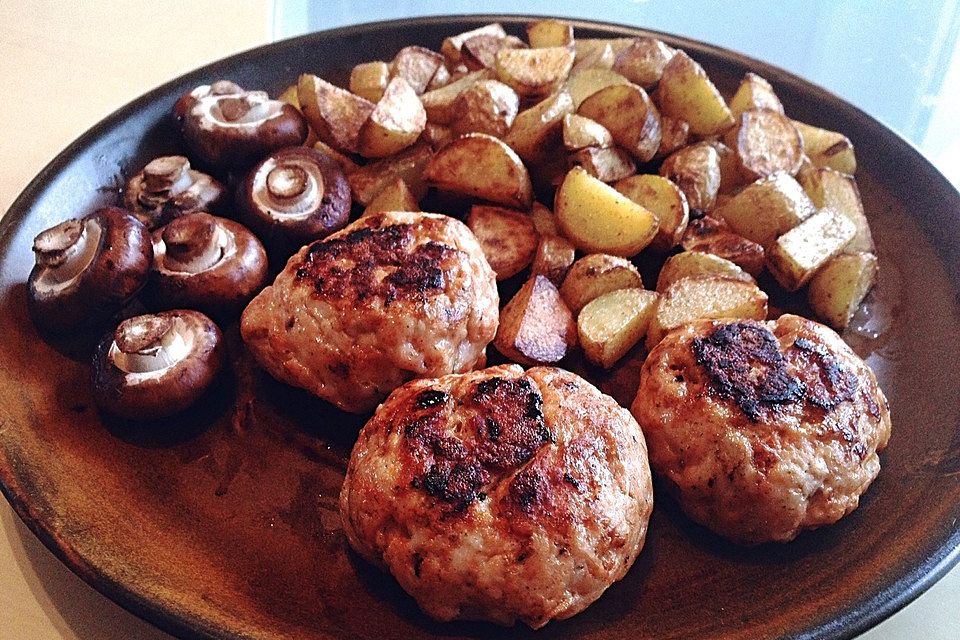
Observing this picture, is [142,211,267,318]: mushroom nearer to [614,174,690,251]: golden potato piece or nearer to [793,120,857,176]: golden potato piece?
[614,174,690,251]: golden potato piece

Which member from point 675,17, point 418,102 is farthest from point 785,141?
point 675,17

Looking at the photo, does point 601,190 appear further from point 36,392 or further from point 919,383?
point 36,392

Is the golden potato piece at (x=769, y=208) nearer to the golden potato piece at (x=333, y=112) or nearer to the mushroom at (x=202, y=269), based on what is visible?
the golden potato piece at (x=333, y=112)

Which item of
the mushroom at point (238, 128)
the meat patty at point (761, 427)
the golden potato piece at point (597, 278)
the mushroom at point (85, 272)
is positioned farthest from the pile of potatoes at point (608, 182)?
the mushroom at point (85, 272)

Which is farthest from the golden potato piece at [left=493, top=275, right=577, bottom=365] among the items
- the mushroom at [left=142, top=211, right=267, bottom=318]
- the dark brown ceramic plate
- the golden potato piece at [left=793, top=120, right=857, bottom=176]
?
the golden potato piece at [left=793, top=120, right=857, bottom=176]

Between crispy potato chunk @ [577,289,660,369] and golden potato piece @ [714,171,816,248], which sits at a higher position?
golden potato piece @ [714,171,816,248]

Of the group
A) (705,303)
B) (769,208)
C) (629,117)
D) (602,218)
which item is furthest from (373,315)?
(769,208)
